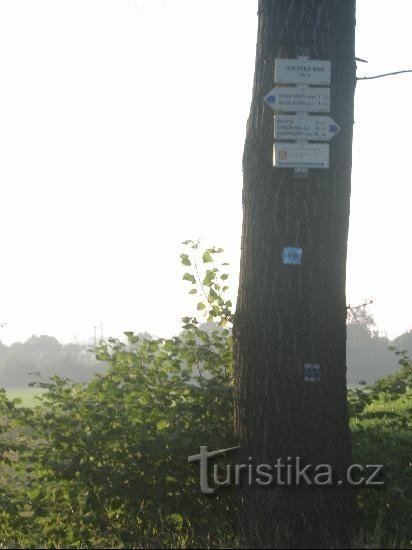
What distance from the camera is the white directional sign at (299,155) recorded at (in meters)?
6.25

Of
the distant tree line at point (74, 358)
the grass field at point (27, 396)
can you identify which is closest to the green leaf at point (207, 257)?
the grass field at point (27, 396)

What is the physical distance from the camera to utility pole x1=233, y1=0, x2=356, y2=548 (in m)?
6.06

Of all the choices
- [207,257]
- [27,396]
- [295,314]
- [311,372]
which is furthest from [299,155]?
[27,396]

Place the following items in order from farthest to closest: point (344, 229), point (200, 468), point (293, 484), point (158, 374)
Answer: point (158, 374), point (200, 468), point (344, 229), point (293, 484)

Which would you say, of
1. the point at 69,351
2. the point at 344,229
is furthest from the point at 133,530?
the point at 69,351

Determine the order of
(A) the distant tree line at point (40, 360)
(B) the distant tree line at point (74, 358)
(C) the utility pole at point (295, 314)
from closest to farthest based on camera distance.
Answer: (C) the utility pole at point (295, 314) < (B) the distant tree line at point (74, 358) < (A) the distant tree line at point (40, 360)

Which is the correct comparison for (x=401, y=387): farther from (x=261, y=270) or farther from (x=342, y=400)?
(x=261, y=270)

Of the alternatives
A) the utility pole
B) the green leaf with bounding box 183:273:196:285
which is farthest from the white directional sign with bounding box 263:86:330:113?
the green leaf with bounding box 183:273:196:285

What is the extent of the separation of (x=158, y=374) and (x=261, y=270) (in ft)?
5.50

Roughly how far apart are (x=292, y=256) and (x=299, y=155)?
0.74m

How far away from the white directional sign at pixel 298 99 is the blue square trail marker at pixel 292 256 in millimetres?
1053

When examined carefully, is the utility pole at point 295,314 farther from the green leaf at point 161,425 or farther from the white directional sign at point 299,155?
the green leaf at point 161,425

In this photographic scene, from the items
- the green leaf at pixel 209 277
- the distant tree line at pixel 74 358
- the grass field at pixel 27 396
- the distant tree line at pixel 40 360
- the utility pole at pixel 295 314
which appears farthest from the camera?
the distant tree line at pixel 40 360

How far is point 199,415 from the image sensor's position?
23.0ft
